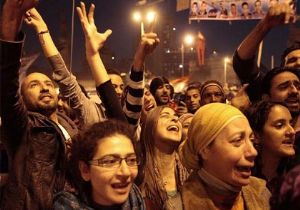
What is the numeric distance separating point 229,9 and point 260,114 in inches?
230

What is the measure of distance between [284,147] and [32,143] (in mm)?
1766

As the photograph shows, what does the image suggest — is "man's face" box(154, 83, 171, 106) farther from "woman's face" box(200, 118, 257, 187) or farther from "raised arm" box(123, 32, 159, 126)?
"woman's face" box(200, 118, 257, 187)

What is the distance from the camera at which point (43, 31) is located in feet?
13.3

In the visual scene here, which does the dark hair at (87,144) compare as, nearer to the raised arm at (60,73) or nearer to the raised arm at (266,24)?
the raised arm at (60,73)

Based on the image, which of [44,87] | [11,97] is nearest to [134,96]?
[44,87]

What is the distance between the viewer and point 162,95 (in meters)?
6.19

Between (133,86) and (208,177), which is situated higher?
(133,86)

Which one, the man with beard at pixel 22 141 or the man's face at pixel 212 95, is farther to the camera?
the man's face at pixel 212 95

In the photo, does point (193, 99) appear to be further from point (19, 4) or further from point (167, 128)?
point (19, 4)

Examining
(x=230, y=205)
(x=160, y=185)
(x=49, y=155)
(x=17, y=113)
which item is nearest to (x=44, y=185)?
(x=49, y=155)

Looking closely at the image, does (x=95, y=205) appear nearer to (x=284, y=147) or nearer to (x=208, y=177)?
(x=208, y=177)

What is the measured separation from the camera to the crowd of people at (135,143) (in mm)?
2611

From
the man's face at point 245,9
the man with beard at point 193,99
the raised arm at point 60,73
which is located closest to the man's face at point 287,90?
the raised arm at point 60,73

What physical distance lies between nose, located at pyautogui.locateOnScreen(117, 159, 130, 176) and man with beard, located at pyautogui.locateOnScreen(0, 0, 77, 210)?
66cm
